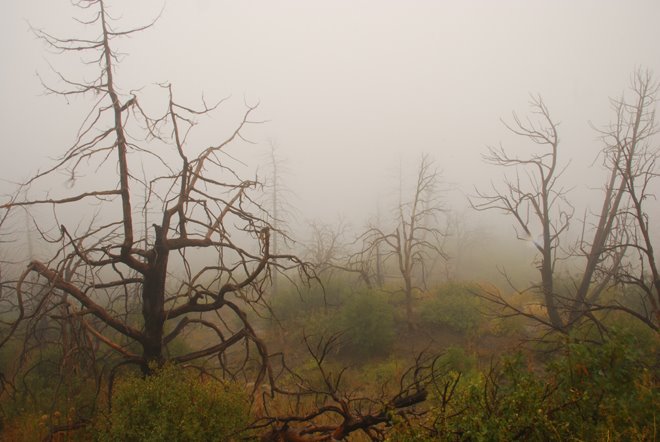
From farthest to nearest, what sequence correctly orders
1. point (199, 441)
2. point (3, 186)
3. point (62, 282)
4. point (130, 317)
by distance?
point (3, 186), point (130, 317), point (62, 282), point (199, 441)

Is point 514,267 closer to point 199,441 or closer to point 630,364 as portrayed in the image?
point 630,364

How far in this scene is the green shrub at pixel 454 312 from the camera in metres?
13.3

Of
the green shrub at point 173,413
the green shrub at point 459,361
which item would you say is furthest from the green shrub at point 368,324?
the green shrub at point 173,413

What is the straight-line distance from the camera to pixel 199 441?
11.3 ft

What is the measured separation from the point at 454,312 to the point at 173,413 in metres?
12.2

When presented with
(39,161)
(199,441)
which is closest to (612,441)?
(199,441)

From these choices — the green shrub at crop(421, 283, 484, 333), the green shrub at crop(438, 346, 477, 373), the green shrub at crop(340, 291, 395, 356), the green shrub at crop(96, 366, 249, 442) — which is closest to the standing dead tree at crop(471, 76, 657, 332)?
the green shrub at crop(438, 346, 477, 373)

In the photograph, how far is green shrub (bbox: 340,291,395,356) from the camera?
12422 millimetres

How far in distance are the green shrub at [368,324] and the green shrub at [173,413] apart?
8.72 meters

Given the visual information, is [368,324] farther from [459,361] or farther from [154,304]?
[154,304]

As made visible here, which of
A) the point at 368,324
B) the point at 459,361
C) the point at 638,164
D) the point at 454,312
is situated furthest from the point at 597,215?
the point at 368,324

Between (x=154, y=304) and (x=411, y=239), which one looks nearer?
(x=154, y=304)

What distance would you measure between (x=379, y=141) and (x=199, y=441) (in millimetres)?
180769

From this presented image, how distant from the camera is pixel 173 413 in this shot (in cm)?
364
